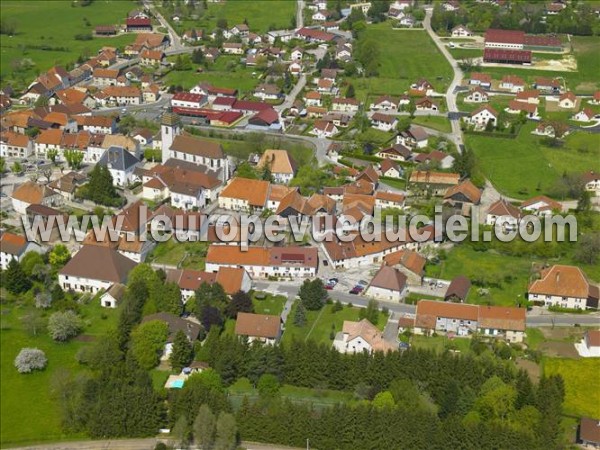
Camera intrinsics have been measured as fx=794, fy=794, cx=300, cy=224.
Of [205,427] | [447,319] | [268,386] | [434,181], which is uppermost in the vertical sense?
[205,427]

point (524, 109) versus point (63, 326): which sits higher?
point (63, 326)

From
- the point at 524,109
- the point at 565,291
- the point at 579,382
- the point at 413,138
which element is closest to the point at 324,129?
the point at 413,138

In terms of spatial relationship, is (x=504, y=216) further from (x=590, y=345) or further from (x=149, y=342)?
(x=149, y=342)

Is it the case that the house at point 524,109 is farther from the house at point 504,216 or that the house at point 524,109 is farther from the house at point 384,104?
the house at point 504,216

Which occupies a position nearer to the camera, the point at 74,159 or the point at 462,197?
the point at 462,197

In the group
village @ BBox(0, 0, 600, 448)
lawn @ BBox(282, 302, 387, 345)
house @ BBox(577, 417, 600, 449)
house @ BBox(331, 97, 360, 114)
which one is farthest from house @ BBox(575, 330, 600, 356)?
house @ BBox(331, 97, 360, 114)

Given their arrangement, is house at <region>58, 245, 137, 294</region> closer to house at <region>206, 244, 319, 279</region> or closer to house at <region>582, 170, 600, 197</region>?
house at <region>206, 244, 319, 279</region>
